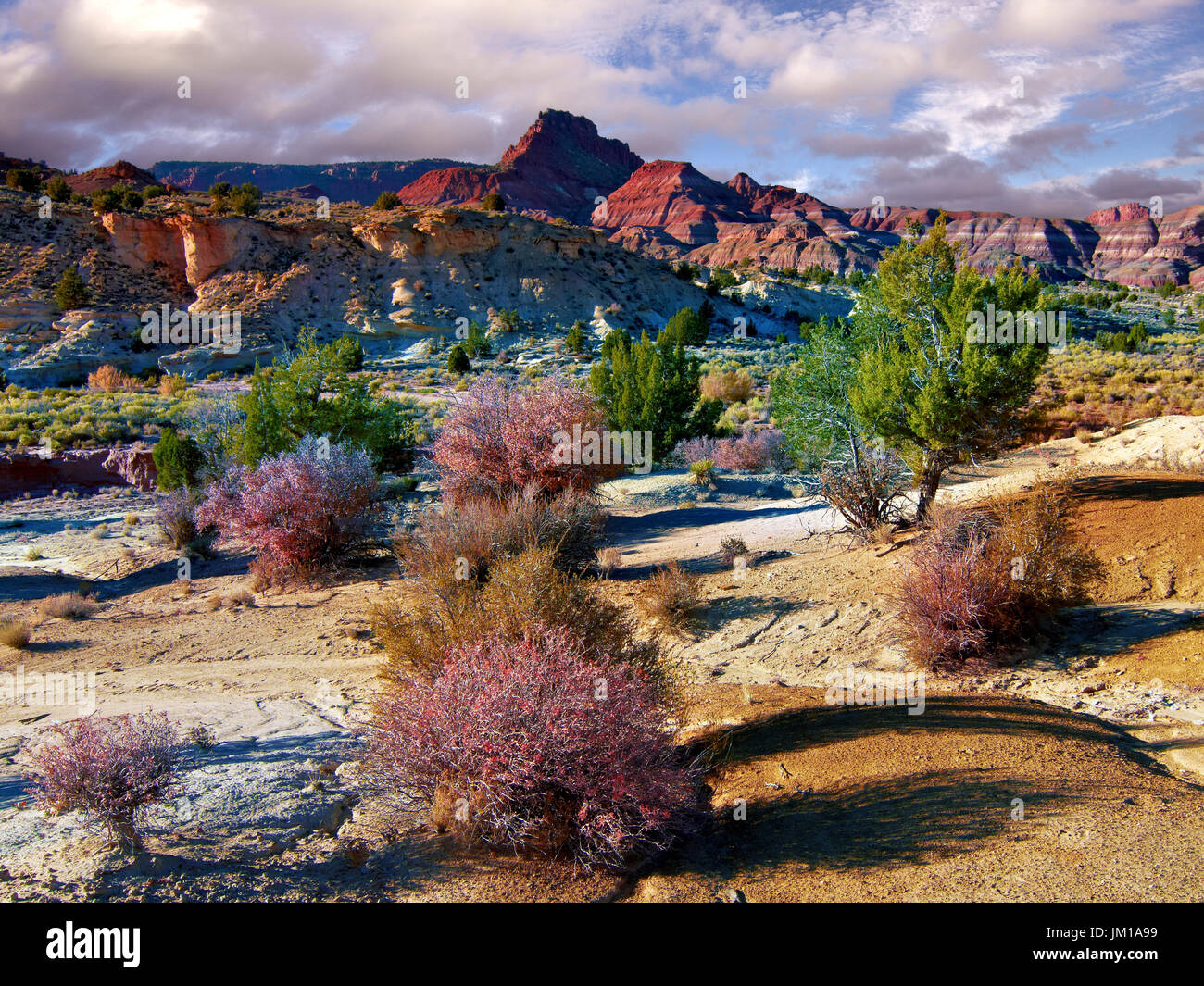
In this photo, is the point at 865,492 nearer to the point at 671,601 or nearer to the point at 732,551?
the point at 732,551

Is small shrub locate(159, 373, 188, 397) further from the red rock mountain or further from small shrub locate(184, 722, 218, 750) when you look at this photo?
the red rock mountain

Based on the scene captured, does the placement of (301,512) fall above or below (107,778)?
above

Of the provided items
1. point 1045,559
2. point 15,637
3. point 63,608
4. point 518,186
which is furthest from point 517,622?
point 518,186

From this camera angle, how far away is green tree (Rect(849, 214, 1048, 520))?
34.8ft

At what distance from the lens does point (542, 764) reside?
442 cm

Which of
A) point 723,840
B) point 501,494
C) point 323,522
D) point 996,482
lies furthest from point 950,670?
point 323,522

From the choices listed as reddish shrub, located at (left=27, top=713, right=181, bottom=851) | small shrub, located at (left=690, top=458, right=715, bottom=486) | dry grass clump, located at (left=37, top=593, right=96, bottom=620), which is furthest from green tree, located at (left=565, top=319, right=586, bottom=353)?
reddish shrub, located at (left=27, top=713, right=181, bottom=851)

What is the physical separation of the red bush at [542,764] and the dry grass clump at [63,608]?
10.8 meters

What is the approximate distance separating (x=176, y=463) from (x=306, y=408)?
450cm

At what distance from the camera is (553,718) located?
448cm

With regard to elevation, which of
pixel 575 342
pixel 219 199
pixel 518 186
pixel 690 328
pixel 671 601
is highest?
pixel 518 186

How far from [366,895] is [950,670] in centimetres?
653

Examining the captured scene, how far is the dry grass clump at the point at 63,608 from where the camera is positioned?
1248 centimetres

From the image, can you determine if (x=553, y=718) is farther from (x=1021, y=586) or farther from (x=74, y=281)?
(x=74, y=281)
